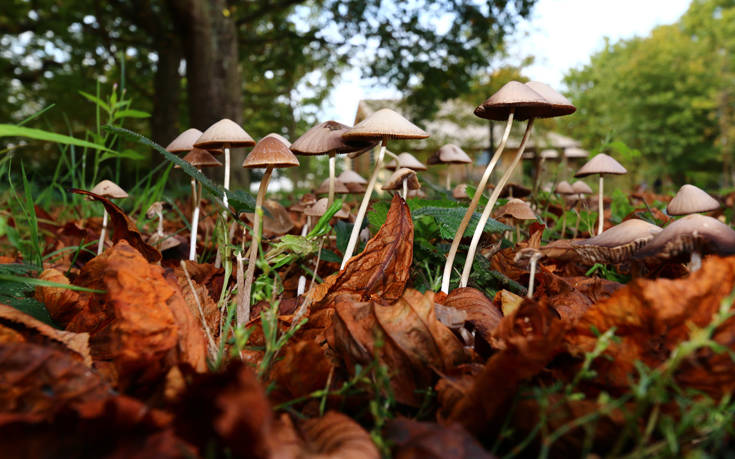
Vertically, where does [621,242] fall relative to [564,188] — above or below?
below

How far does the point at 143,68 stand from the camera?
14.0 m

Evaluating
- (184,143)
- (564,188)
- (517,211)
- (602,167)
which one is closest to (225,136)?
(184,143)

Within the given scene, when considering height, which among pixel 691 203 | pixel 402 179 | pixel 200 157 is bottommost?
pixel 691 203

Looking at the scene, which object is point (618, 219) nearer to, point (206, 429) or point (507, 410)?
point (507, 410)

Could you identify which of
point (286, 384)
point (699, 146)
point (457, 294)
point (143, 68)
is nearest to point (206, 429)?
point (286, 384)

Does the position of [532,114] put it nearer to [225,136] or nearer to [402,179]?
[402,179]

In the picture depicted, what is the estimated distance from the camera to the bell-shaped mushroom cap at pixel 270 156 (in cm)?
136

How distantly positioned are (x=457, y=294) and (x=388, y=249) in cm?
25

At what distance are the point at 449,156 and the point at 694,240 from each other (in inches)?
75.4

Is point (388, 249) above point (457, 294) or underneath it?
above

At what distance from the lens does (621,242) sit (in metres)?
1.10

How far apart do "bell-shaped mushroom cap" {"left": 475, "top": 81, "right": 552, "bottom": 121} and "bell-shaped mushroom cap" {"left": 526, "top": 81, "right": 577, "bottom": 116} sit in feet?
0.07

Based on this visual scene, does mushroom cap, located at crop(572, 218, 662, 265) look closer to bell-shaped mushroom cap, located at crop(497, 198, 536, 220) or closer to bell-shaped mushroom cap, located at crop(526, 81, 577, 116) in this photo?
bell-shaped mushroom cap, located at crop(526, 81, 577, 116)

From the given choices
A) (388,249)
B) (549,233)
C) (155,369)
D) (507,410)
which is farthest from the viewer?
(549,233)
